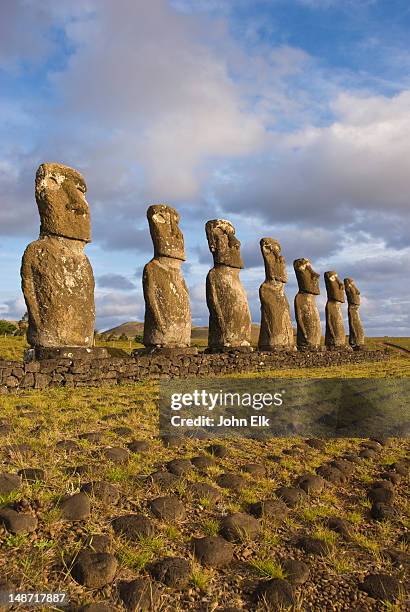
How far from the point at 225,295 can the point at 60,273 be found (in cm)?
579

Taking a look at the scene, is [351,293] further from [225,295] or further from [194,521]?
[194,521]

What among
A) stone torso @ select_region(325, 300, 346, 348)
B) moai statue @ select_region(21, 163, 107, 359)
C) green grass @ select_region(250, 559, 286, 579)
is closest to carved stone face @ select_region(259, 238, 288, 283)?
stone torso @ select_region(325, 300, 346, 348)

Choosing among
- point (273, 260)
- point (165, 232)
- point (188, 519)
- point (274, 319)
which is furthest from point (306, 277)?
point (188, 519)

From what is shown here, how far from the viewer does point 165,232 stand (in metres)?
13.1

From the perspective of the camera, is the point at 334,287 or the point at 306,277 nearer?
the point at 306,277

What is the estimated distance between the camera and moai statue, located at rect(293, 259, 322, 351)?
20844 mm

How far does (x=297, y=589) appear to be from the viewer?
330 cm

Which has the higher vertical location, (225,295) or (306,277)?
(306,277)

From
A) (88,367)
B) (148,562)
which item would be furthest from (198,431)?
(88,367)

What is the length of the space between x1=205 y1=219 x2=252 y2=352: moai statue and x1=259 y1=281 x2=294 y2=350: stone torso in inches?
91.4

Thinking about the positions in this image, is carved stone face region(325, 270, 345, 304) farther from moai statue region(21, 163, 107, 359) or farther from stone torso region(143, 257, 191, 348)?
moai statue region(21, 163, 107, 359)

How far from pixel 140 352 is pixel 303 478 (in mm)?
8069

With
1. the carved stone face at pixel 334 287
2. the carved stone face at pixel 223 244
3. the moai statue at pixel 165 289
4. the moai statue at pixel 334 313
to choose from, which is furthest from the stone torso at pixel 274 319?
Answer: the carved stone face at pixel 334 287

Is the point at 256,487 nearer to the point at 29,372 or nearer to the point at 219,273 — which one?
the point at 29,372
